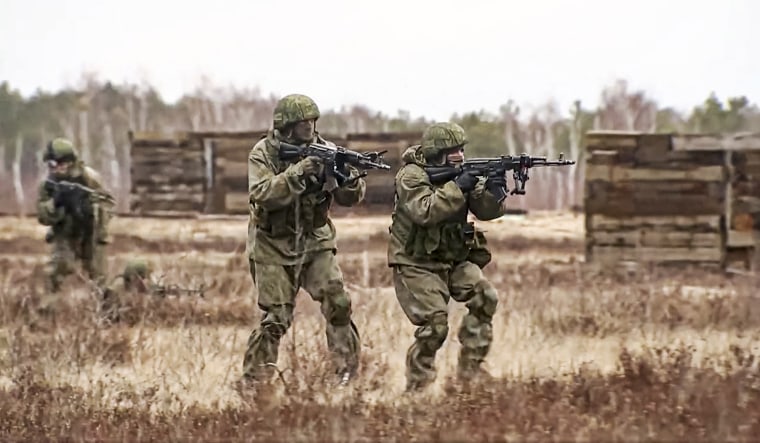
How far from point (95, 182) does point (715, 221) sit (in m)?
8.73

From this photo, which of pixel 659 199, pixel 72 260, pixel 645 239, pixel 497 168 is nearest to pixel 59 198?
pixel 72 260

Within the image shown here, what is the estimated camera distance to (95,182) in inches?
456

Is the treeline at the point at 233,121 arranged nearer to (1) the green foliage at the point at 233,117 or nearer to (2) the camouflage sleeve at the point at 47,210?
A: (1) the green foliage at the point at 233,117

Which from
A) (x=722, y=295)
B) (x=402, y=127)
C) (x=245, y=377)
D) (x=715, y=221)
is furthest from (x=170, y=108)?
(x=245, y=377)

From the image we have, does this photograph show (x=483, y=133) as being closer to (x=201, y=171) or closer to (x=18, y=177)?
(x=201, y=171)

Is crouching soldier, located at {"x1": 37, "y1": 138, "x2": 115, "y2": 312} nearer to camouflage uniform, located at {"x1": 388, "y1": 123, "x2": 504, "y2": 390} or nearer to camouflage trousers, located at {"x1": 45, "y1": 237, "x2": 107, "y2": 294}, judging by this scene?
camouflage trousers, located at {"x1": 45, "y1": 237, "x2": 107, "y2": 294}

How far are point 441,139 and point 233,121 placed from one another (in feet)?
98.8

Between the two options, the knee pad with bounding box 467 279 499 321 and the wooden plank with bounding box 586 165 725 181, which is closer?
the knee pad with bounding box 467 279 499 321

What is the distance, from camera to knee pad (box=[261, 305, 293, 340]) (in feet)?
25.6

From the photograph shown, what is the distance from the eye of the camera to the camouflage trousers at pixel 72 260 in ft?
38.1

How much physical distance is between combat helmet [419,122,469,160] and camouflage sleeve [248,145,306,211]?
0.89 meters

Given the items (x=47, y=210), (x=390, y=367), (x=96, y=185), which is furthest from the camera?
(x=96, y=185)

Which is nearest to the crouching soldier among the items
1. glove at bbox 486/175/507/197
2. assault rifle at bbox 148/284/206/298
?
assault rifle at bbox 148/284/206/298

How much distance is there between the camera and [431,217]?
7.35 m
